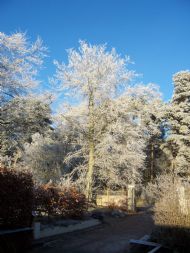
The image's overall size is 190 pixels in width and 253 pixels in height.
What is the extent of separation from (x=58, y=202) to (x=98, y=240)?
301 cm

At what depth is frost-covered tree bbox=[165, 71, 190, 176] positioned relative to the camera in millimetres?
32188

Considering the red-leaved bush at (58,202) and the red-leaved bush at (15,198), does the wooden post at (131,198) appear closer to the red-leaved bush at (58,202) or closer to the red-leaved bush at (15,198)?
the red-leaved bush at (58,202)

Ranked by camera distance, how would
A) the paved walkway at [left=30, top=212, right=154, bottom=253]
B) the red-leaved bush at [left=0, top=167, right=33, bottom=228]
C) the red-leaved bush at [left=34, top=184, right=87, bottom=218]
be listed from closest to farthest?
the red-leaved bush at [left=0, top=167, right=33, bottom=228]
the paved walkway at [left=30, top=212, right=154, bottom=253]
the red-leaved bush at [left=34, top=184, right=87, bottom=218]

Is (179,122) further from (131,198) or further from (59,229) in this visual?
(59,229)

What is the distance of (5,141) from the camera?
17.7 m

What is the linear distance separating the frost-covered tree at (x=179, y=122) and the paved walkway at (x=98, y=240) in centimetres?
1658

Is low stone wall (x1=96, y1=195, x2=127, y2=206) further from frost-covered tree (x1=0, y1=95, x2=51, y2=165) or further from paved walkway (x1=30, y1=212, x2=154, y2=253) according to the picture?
frost-covered tree (x1=0, y1=95, x2=51, y2=165)

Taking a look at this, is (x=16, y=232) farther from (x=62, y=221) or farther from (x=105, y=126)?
(x=105, y=126)

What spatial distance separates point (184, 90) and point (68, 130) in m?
16.8

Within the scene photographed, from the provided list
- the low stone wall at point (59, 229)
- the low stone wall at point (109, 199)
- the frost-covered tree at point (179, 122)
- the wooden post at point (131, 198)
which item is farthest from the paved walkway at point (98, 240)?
the frost-covered tree at point (179, 122)

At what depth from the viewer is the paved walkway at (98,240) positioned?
10.5m

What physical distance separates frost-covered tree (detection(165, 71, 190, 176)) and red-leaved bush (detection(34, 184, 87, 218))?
17.7 m

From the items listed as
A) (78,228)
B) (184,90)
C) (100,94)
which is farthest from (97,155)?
(184,90)

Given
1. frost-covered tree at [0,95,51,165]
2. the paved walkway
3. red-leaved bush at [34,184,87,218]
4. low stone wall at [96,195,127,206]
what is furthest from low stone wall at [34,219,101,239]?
low stone wall at [96,195,127,206]
